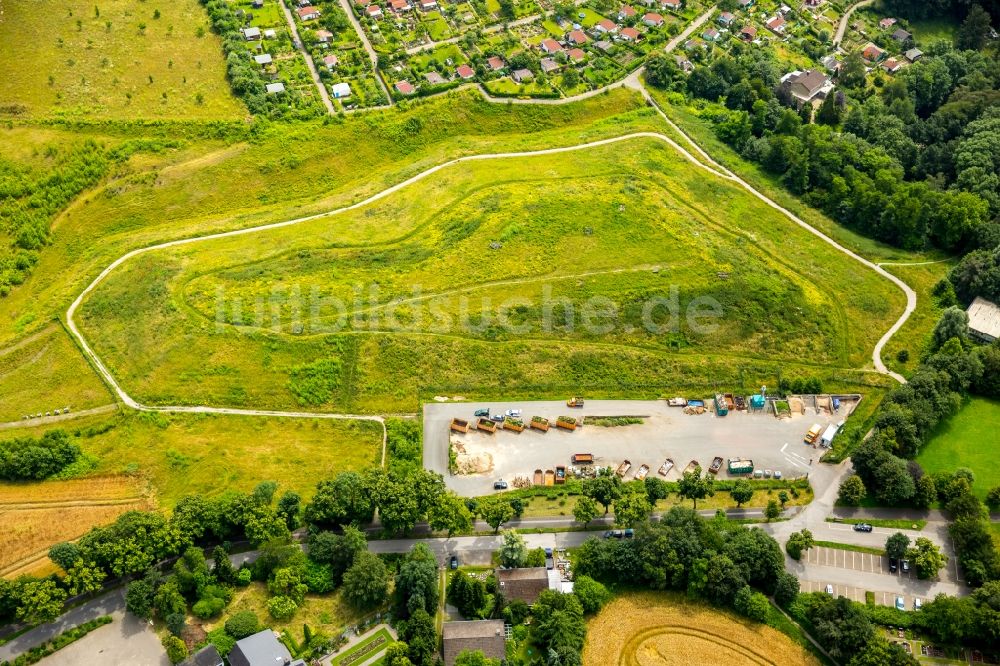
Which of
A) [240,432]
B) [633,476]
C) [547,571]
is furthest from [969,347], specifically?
[240,432]

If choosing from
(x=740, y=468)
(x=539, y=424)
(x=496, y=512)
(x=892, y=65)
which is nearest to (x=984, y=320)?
(x=740, y=468)

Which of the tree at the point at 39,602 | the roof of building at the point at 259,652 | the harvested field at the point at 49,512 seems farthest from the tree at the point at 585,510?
the tree at the point at 39,602

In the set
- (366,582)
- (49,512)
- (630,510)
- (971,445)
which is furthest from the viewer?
(971,445)

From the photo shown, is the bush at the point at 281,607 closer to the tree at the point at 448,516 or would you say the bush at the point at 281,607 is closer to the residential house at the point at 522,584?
the tree at the point at 448,516

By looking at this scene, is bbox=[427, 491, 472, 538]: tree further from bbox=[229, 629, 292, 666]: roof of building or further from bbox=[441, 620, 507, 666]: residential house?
bbox=[229, 629, 292, 666]: roof of building

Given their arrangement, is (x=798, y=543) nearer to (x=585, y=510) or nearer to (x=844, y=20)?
(x=585, y=510)

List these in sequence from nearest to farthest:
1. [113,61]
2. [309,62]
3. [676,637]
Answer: [676,637] < [113,61] < [309,62]
